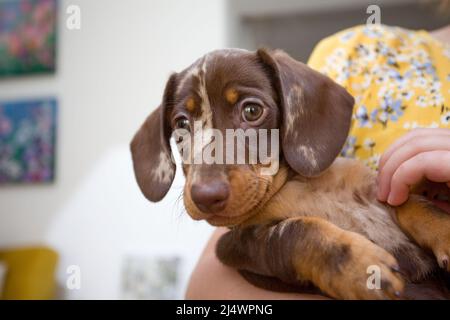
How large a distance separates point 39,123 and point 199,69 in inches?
38.4

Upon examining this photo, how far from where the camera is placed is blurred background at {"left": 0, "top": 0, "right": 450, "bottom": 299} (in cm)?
101

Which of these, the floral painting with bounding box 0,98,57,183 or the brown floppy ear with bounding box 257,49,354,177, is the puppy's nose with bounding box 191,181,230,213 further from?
the floral painting with bounding box 0,98,57,183

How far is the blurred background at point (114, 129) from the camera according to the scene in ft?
3.30

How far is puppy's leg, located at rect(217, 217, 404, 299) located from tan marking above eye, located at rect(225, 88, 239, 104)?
0.22m

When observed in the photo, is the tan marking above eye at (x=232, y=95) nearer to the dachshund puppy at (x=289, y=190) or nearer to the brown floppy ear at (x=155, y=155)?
the dachshund puppy at (x=289, y=190)

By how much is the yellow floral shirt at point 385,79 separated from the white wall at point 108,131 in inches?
11.4

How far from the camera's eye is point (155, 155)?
2.75 feet

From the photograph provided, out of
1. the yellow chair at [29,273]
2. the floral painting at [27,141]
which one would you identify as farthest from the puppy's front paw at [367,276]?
the floral painting at [27,141]

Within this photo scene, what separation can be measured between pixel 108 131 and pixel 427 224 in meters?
0.77

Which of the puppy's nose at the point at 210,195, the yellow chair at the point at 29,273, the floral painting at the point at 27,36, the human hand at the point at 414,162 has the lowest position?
the yellow chair at the point at 29,273

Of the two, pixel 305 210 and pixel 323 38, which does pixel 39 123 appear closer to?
pixel 323 38

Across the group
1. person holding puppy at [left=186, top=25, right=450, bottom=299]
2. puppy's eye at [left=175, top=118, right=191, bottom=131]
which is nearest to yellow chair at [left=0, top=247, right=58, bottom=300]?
person holding puppy at [left=186, top=25, right=450, bottom=299]

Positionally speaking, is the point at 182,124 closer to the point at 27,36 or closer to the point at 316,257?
the point at 316,257

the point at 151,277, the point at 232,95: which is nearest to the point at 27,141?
the point at 151,277
